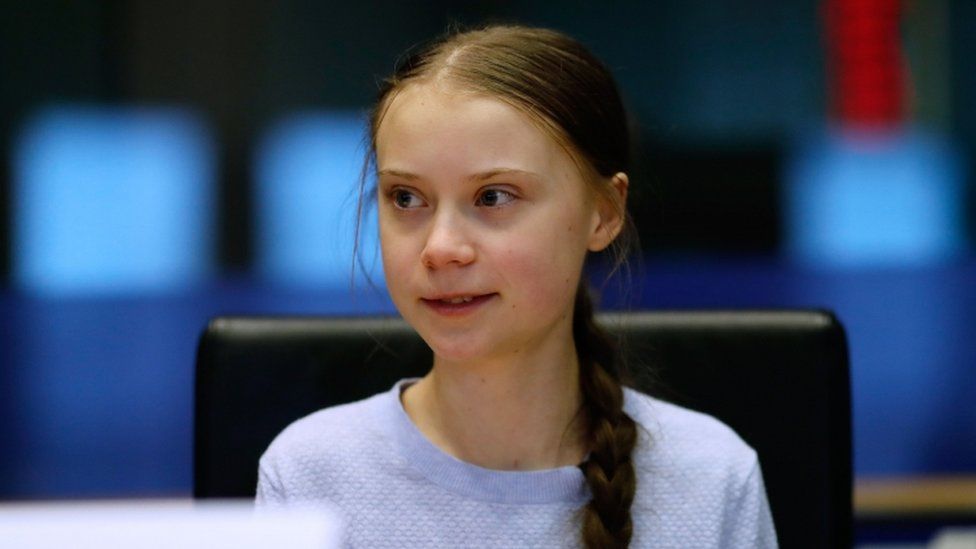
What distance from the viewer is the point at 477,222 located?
1.09m

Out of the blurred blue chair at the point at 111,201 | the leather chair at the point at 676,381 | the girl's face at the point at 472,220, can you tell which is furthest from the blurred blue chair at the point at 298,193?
the girl's face at the point at 472,220

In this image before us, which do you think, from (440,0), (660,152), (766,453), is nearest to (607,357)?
(766,453)

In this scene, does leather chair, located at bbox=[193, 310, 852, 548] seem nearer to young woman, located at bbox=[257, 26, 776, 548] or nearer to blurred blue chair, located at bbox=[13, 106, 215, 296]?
young woman, located at bbox=[257, 26, 776, 548]

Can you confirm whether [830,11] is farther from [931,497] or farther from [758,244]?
[931,497]

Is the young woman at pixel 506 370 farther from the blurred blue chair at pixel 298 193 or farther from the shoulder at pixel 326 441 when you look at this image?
the blurred blue chair at pixel 298 193

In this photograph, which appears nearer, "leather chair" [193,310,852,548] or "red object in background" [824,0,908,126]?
"leather chair" [193,310,852,548]

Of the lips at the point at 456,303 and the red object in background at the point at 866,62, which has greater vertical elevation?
the red object in background at the point at 866,62

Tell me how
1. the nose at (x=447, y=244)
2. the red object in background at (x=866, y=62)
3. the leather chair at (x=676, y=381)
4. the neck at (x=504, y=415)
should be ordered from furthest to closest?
the red object in background at (x=866, y=62) → the leather chair at (x=676, y=381) → the neck at (x=504, y=415) → the nose at (x=447, y=244)

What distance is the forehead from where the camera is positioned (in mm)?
1084

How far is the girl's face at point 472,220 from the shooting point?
1.08 metres

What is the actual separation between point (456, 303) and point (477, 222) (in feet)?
0.25

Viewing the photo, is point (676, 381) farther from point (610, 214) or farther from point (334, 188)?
point (334, 188)

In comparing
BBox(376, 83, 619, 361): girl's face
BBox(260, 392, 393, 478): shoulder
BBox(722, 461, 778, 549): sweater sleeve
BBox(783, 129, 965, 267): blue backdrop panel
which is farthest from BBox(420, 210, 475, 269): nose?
BBox(783, 129, 965, 267): blue backdrop panel

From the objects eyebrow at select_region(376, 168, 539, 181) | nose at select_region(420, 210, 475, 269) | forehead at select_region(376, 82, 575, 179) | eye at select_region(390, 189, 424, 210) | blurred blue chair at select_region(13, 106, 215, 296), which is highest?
forehead at select_region(376, 82, 575, 179)
